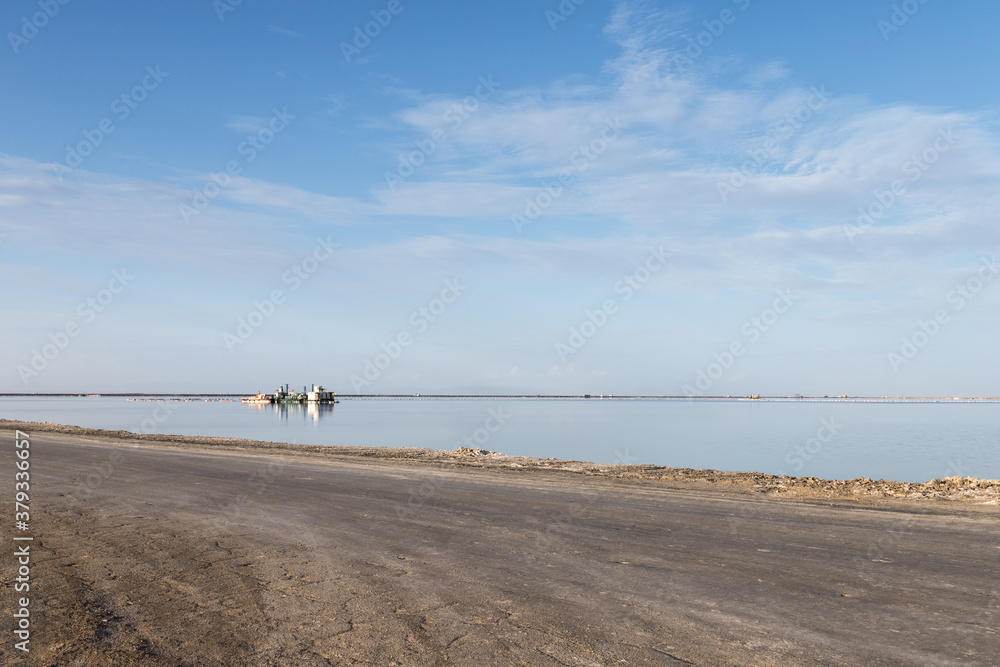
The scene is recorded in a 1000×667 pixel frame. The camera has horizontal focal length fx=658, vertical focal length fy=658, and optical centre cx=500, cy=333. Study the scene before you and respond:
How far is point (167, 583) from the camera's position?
8.27 meters

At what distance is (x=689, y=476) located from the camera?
22594mm

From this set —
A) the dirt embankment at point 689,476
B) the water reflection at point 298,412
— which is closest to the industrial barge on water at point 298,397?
the water reflection at point 298,412

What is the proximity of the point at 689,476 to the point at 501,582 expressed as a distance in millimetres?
15726

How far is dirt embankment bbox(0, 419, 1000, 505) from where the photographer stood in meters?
17.6

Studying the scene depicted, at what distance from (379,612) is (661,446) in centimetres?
4213

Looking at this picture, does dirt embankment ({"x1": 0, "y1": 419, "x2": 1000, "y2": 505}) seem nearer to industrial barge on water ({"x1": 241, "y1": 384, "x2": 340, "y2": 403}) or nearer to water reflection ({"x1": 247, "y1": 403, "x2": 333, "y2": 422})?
water reflection ({"x1": 247, "y1": 403, "x2": 333, "y2": 422})

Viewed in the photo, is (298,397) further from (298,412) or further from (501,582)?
(501,582)

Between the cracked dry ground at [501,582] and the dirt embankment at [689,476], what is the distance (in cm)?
Answer: 334

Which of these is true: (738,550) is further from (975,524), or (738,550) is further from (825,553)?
(975,524)

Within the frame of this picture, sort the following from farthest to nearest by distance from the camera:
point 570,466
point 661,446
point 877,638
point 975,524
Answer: point 661,446
point 570,466
point 975,524
point 877,638

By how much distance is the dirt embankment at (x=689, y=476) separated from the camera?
57.7 ft

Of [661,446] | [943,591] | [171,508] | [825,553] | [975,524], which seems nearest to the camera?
[943,591]

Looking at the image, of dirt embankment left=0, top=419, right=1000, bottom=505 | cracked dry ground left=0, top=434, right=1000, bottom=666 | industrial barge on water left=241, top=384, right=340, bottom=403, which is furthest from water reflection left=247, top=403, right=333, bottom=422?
cracked dry ground left=0, top=434, right=1000, bottom=666

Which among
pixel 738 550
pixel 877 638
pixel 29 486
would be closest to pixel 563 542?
pixel 738 550
